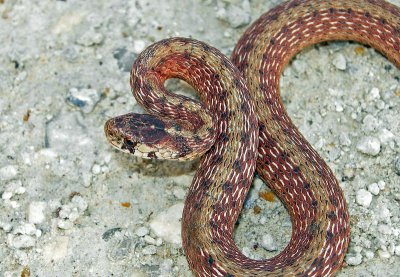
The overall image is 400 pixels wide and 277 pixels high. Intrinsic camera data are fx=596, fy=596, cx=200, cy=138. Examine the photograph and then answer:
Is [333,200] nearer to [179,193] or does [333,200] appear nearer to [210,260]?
[210,260]

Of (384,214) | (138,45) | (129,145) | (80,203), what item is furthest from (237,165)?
(138,45)

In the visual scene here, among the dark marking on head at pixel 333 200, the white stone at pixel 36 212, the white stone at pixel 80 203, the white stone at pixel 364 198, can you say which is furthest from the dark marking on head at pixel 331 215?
the white stone at pixel 36 212

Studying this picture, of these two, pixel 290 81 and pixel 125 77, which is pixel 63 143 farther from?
pixel 290 81

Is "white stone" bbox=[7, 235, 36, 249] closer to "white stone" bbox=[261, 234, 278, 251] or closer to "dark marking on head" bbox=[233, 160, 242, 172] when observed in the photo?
"dark marking on head" bbox=[233, 160, 242, 172]

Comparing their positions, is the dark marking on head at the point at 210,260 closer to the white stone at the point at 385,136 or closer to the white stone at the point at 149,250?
the white stone at the point at 149,250

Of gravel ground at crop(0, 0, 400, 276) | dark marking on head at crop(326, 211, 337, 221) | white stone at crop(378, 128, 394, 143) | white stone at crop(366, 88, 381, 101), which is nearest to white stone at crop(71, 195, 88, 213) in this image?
gravel ground at crop(0, 0, 400, 276)

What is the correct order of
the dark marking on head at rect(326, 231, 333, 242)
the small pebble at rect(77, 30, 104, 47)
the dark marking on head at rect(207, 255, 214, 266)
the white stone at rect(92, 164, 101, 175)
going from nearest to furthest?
the dark marking on head at rect(207, 255, 214, 266) < the dark marking on head at rect(326, 231, 333, 242) < the white stone at rect(92, 164, 101, 175) < the small pebble at rect(77, 30, 104, 47)

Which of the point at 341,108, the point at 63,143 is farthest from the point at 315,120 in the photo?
the point at 63,143
